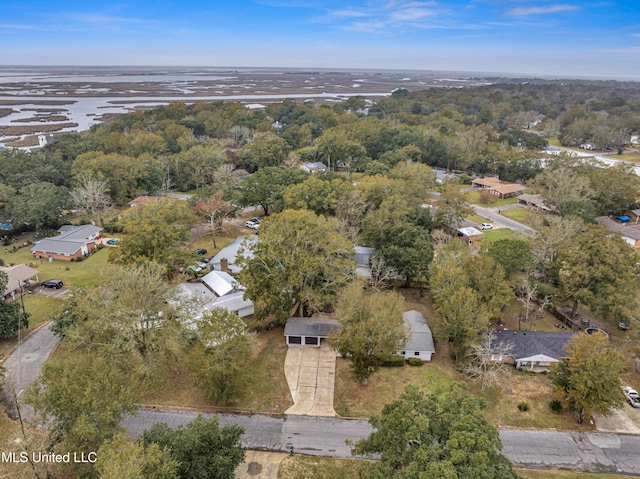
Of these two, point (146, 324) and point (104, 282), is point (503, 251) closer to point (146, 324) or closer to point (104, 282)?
point (146, 324)

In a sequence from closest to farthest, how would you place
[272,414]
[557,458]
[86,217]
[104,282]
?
[557,458], [272,414], [104,282], [86,217]

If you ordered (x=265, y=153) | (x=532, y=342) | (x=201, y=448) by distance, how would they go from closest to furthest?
(x=201, y=448) < (x=532, y=342) < (x=265, y=153)

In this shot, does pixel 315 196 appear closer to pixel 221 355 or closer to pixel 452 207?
pixel 452 207

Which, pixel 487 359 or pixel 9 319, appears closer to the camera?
pixel 487 359

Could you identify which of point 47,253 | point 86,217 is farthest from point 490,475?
point 86,217

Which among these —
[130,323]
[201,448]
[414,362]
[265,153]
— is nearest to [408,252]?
[414,362]

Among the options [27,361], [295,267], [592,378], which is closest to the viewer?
[592,378]

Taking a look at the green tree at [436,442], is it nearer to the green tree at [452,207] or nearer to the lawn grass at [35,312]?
the lawn grass at [35,312]

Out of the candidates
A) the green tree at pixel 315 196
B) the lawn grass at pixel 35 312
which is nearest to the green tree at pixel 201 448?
the lawn grass at pixel 35 312
